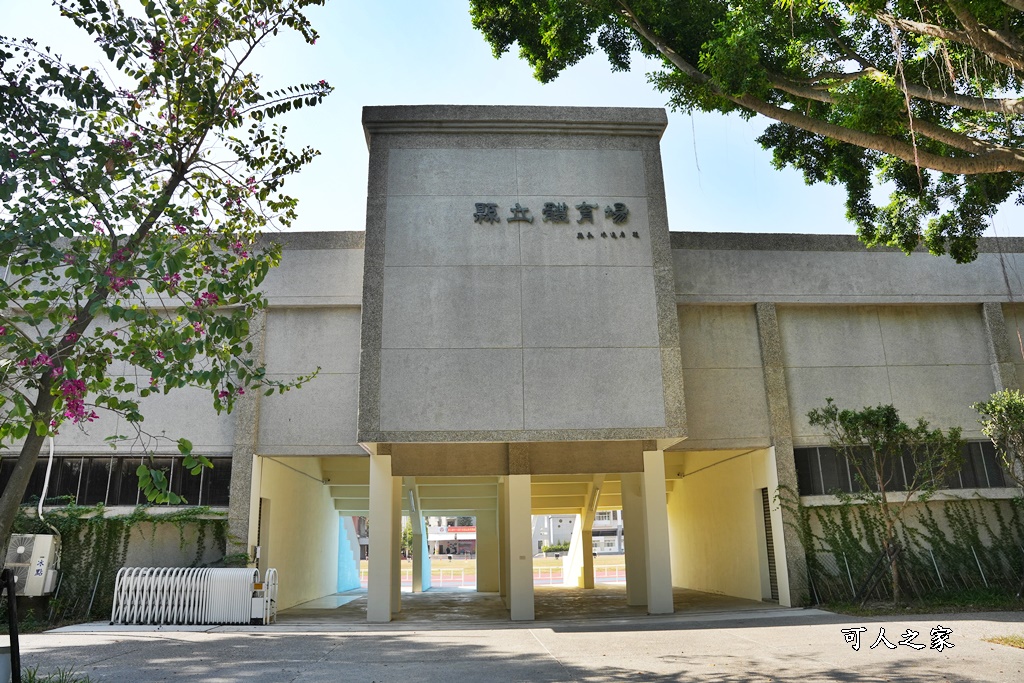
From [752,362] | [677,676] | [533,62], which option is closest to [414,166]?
[533,62]

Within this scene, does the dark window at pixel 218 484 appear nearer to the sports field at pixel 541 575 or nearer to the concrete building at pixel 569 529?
the sports field at pixel 541 575

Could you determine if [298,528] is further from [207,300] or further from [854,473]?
[207,300]

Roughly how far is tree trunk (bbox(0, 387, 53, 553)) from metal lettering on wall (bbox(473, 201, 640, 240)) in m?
9.23

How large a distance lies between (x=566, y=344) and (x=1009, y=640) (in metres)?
7.74

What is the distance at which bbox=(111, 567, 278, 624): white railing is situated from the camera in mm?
13328

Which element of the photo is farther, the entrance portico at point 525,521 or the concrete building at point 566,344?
the entrance portico at point 525,521

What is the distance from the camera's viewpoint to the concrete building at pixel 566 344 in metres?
13.7

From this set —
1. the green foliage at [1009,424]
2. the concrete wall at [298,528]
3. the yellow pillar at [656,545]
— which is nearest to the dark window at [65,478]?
the concrete wall at [298,528]

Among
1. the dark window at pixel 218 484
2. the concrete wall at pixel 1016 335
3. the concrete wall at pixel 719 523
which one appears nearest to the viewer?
the dark window at pixel 218 484

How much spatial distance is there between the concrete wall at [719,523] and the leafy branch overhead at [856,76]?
6908mm

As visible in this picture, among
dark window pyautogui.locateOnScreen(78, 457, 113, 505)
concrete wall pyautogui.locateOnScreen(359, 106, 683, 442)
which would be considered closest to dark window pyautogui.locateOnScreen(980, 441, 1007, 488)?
concrete wall pyautogui.locateOnScreen(359, 106, 683, 442)

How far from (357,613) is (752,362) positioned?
32.7ft

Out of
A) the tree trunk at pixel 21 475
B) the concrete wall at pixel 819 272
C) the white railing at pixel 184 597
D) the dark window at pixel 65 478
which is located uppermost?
the concrete wall at pixel 819 272

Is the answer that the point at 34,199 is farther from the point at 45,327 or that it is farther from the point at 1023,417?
the point at 1023,417
